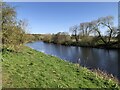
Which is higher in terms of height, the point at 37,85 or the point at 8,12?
the point at 8,12

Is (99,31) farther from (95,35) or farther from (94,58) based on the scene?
(94,58)

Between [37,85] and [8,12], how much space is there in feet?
25.9

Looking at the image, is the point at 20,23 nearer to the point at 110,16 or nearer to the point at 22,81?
the point at 22,81

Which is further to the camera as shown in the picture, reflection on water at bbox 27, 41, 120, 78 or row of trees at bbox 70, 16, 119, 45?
row of trees at bbox 70, 16, 119, 45

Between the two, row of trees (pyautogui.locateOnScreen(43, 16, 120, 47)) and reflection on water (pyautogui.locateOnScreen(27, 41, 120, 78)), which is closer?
reflection on water (pyautogui.locateOnScreen(27, 41, 120, 78))

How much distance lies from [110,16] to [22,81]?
5032cm

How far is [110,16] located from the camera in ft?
180

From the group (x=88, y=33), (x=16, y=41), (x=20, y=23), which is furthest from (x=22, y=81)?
(x=88, y=33)

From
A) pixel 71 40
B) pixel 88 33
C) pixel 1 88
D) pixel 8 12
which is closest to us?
pixel 1 88

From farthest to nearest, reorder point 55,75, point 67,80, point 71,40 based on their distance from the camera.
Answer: point 71,40, point 55,75, point 67,80

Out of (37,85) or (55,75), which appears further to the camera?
(55,75)

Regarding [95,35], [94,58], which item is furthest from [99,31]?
[94,58]

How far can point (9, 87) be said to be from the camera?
22.8ft

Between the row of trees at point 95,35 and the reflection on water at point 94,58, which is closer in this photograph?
the reflection on water at point 94,58
